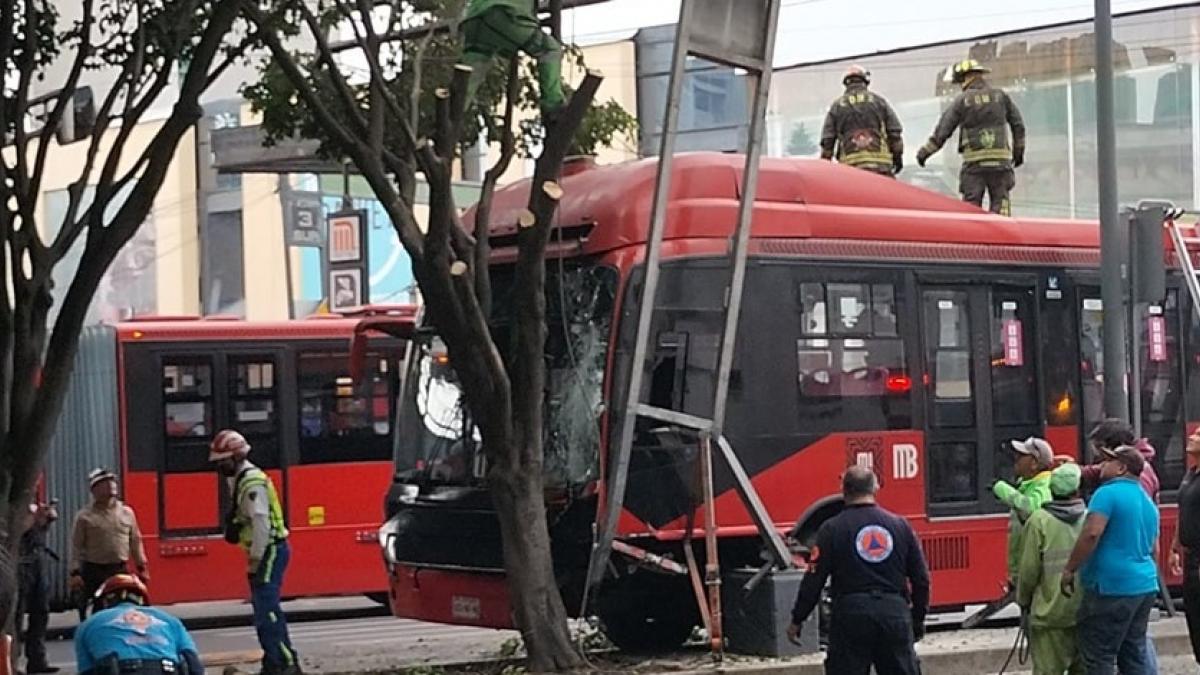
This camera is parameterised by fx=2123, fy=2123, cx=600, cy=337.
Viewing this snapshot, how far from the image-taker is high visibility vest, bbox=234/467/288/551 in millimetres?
14484

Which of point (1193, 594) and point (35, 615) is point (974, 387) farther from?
point (35, 615)

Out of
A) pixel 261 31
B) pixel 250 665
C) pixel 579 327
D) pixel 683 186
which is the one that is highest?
pixel 261 31

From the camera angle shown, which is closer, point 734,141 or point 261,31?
point 261,31

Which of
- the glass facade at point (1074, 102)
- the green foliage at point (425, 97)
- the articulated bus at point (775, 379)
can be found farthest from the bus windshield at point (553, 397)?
the glass facade at point (1074, 102)

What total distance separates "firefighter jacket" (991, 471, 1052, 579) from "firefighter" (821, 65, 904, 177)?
558 centimetres

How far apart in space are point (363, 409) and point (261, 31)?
7493 mm

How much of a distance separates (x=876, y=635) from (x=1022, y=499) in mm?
2761

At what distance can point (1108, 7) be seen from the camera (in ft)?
53.8

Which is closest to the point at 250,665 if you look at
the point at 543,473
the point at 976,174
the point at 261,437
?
the point at 543,473

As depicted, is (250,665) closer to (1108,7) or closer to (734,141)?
(1108,7)

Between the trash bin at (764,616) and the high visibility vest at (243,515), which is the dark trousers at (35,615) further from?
the trash bin at (764,616)

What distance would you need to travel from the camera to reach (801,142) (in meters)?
36.4

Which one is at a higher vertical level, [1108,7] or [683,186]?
[1108,7]

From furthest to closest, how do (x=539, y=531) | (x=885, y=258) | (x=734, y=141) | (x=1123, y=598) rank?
(x=734, y=141) < (x=885, y=258) < (x=539, y=531) < (x=1123, y=598)
